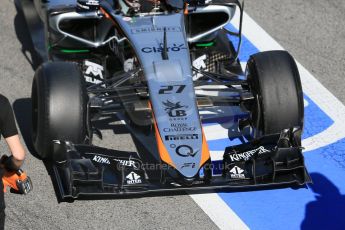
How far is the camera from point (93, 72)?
9.94 metres

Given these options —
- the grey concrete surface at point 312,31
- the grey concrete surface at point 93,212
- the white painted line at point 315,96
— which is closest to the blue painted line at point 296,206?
the grey concrete surface at point 93,212

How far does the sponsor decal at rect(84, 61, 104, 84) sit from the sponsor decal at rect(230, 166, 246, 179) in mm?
2259

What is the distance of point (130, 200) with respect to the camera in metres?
8.68

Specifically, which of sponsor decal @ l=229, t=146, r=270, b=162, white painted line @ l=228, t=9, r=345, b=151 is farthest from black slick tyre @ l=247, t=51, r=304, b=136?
white painted line @ l=228, t=9, r=345, b=151

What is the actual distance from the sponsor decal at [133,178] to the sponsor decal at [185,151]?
422mm

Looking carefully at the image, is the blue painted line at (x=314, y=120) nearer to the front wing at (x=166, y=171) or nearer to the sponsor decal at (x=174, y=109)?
the front wing at (x=166, y=171)

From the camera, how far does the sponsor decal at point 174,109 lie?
845cm

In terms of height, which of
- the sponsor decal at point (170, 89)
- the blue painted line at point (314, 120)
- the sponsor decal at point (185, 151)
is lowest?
the blue painted line at point (314, 120)

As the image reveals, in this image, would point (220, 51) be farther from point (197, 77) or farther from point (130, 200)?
point (130, 200)

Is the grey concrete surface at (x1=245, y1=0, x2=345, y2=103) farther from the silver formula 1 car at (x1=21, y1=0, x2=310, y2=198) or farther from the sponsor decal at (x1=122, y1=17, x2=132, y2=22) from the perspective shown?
the sponsor decal at (x1=122, y1=17, x2=132, y2=22)

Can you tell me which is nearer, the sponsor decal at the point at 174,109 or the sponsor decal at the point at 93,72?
the sponsor decal at the point at 174,109

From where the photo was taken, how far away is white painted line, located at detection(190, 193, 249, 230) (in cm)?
841

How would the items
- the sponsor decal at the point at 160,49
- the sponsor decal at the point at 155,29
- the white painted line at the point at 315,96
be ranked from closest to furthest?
1. the sponsor decal at the point at 160,49
2. the sponsor decal at the point at 155,29
3. the white painted line at the point at 315,96

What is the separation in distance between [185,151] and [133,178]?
1.74 feet
